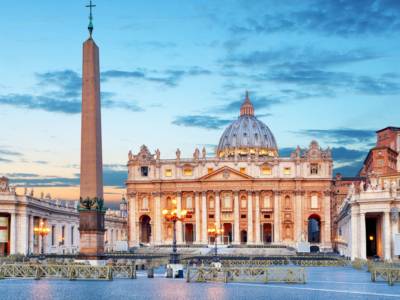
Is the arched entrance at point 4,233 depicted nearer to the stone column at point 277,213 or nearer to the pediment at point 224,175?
the pediment at point 224,175

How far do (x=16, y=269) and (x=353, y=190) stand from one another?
1368 inches

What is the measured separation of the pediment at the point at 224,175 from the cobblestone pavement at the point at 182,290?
264 feet

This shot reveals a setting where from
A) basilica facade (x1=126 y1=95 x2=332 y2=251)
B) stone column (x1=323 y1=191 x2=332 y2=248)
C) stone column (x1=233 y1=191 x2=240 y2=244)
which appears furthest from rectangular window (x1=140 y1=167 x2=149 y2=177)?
stone column (x1=323 y1=191 x2=332 y2=248)

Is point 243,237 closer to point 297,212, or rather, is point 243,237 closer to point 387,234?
point 297,212

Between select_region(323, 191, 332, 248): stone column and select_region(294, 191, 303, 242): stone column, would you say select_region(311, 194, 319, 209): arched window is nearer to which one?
select_region(323, 191, 332, 248): stone column

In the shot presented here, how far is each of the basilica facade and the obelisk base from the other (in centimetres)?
7494

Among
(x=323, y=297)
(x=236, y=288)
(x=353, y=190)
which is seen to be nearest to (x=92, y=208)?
(x=236, y=288)

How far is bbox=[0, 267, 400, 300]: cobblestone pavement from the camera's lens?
28062mm

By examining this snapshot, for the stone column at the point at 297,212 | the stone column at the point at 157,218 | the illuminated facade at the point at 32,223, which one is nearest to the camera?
the illuminated facade at the point at 32,223

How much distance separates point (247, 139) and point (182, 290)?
119181 millimetres

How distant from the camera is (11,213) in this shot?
72875 mm

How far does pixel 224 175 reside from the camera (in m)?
119

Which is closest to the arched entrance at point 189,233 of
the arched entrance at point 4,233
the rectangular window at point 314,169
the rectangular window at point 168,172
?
the rectangular window at point 168,172

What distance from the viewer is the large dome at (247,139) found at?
5842 inches
